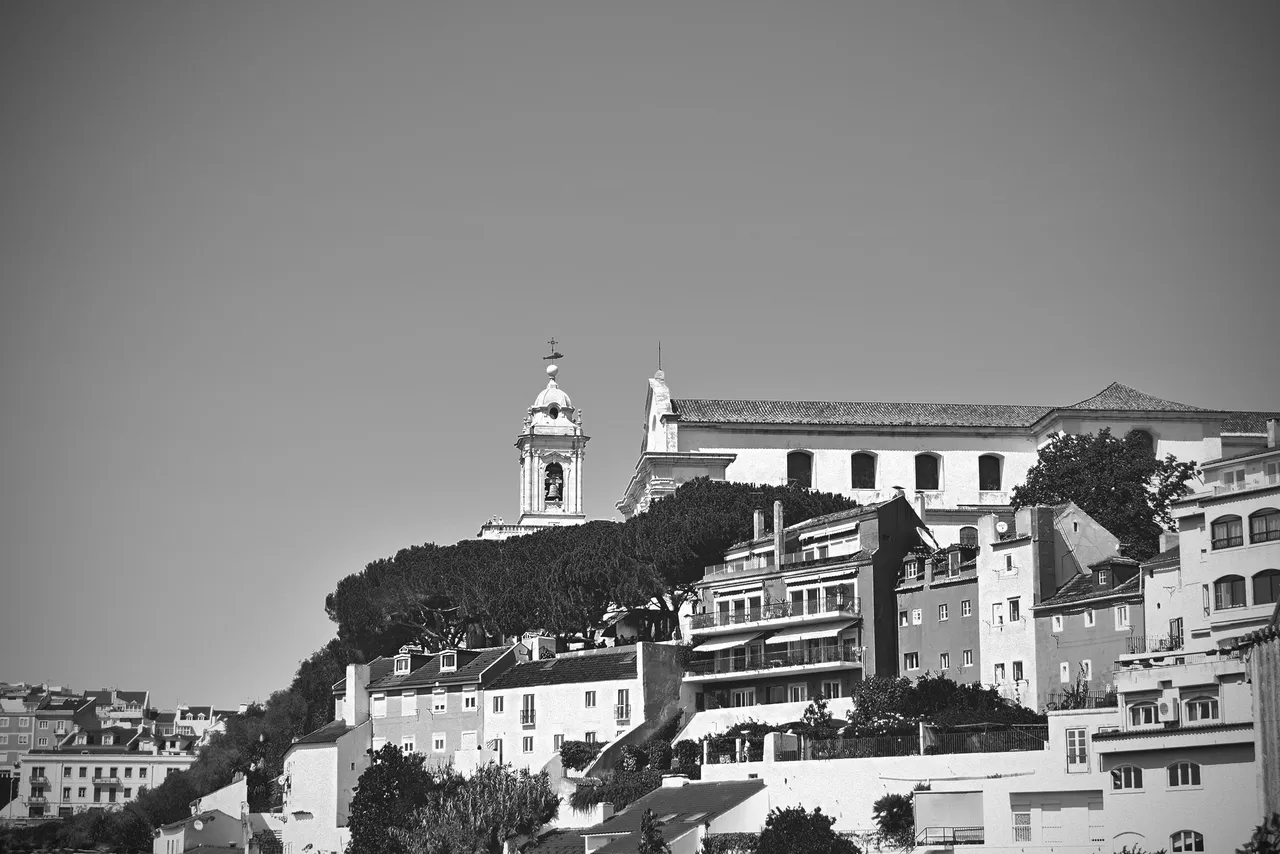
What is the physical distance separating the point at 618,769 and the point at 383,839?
10.1 metres

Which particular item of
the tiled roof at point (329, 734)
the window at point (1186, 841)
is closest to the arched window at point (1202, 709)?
the window at point (1186, 841)

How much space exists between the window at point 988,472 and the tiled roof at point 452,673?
2922 centimetres

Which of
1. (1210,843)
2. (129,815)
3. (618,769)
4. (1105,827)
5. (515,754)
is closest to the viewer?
(1210,843)

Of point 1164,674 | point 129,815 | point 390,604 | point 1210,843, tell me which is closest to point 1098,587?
point 1164,674

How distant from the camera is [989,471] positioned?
97812mm

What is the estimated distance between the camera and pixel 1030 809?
49.1 meters

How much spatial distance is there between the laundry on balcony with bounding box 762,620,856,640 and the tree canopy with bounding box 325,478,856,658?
9086mm

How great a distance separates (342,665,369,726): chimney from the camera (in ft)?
269

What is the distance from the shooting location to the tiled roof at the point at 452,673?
7894cm

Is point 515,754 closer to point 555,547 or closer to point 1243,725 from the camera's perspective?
point 555,547

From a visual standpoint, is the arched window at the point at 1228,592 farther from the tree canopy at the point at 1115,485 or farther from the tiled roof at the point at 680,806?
the tiled roof at the point at 680,806

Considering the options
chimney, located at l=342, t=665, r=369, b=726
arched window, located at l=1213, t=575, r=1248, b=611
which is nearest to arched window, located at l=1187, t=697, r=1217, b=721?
arched window, located at l=1213, t=575, r=1248, b=611

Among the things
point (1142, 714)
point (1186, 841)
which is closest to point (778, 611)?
point (1142, 714)

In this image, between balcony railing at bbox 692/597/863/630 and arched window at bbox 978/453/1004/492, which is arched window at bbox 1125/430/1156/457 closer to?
arched window at bbox 978/453/1004/492
